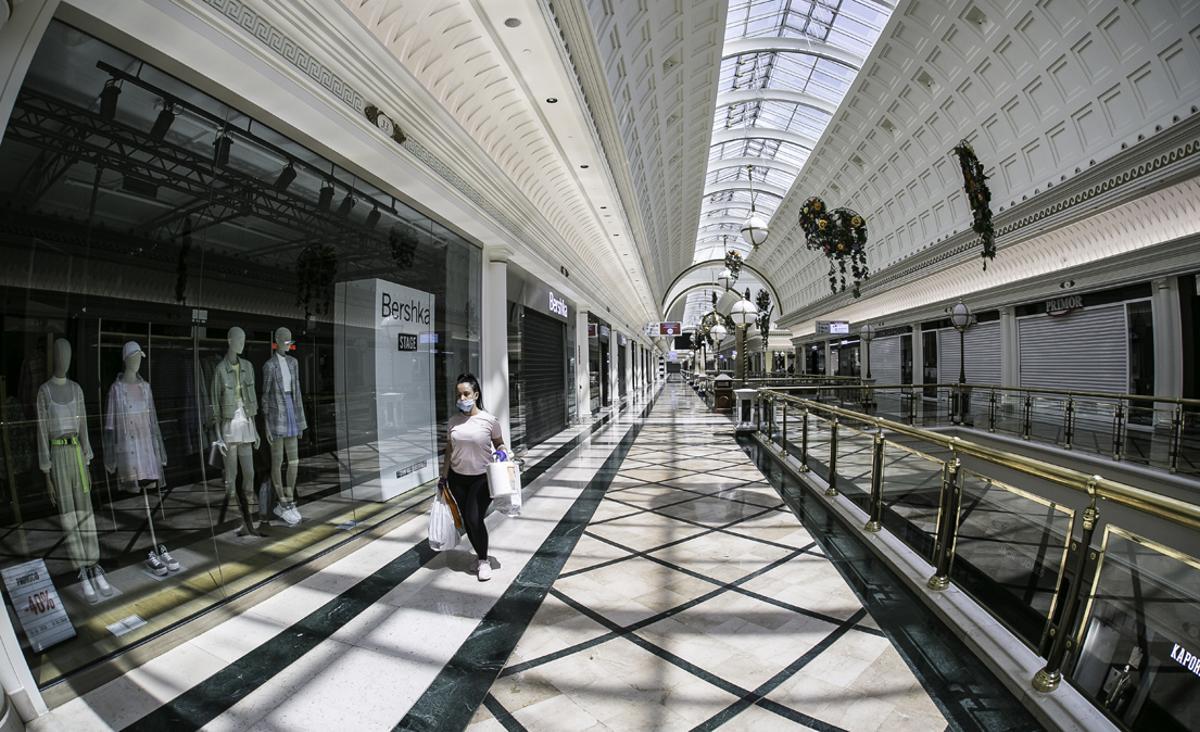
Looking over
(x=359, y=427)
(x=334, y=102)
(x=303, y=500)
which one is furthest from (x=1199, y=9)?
(x=303, y=500)

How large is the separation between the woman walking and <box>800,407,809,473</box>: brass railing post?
385 centimetres

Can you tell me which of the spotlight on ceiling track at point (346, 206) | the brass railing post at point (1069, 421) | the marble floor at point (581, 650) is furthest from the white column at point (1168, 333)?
the spotlight on ceiling track at point (346, 206)

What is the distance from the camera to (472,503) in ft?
10.4

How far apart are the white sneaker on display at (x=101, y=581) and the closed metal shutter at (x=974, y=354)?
1842 cm

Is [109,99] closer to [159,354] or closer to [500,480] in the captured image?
[159,354]

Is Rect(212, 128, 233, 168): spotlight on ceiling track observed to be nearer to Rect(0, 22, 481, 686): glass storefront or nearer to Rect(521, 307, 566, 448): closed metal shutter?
Rect(0, 22, 481, 686): glass storefront

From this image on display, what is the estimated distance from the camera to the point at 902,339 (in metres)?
21.2

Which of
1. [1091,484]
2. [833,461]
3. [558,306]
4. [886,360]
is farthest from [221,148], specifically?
[886,360]

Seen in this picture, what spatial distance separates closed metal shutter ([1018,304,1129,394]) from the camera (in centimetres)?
1066

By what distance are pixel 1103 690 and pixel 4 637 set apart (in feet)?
11.4

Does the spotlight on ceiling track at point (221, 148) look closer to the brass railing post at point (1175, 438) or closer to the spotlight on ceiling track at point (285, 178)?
the spotlight on ceiling track at point (285, 178)

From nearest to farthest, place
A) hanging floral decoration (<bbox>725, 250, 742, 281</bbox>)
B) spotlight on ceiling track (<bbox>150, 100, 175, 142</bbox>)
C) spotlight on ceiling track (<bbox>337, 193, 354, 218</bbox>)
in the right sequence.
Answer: spotlight on ceiling track (<bbox>150, 100, 175, 142</bbox>) → spotlight on ceiling track (<bbox>337, 193, 354, 218</bbox>) → hanging floral decoration (<bbox>725, 250, 742, 281</bbox>)

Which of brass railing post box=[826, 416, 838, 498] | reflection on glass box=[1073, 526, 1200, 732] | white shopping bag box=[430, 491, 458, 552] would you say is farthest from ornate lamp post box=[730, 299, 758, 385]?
reflection on glass box=[1073, 526, 1200, 732]

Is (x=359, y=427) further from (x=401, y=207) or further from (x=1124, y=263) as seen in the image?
(x=1124, y=263)
